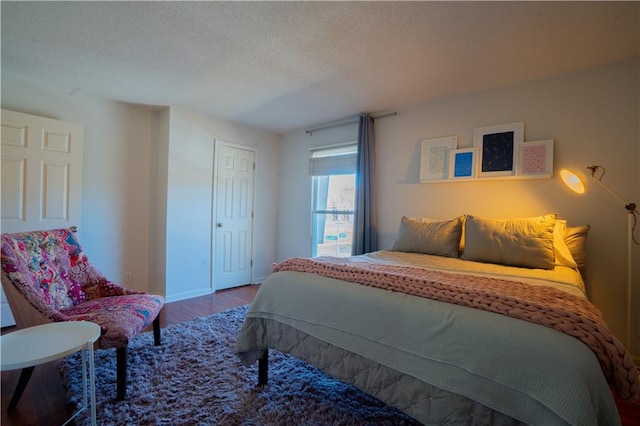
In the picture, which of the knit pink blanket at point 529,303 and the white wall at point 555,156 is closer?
the knit pink blanket at point 529,303

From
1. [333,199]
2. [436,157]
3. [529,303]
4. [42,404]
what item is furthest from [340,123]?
[42,404]

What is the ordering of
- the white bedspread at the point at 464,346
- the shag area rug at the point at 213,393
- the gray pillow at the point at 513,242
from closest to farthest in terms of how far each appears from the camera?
the white bedspread at the point at 464,346 < the shag area rug at the point at 213,393 < the gray pillow at the point at 513,242

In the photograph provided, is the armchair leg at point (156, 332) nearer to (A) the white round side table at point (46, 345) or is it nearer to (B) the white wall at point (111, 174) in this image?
(A) the white round side table at point (46, 345)

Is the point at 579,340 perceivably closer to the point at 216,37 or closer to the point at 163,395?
the point at 163,395

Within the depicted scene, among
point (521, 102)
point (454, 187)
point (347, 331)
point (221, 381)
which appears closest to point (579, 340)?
point (347, 331)

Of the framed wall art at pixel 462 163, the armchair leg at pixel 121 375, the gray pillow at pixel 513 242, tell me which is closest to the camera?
the armchair leg at pixel 121 375

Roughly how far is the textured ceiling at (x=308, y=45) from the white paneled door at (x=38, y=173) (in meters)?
0.48

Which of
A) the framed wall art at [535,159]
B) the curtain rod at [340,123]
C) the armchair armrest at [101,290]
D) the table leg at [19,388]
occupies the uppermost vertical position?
the curtain rod at [340,123]

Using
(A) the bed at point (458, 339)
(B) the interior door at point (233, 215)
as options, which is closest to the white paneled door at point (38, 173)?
(B) the interior door at point (233, 215)

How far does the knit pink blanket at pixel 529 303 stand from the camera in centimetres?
90

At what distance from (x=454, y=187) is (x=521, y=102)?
95 cm

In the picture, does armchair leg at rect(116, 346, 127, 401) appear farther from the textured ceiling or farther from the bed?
the textured ceiling

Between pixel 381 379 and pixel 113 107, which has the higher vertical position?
pixel 113 107

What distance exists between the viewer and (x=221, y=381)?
1849 mm
